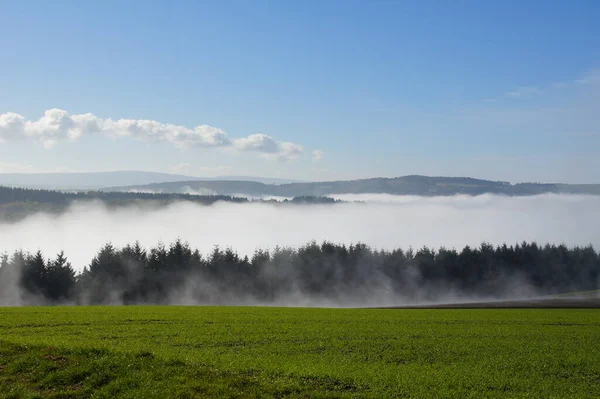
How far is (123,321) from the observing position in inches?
1772

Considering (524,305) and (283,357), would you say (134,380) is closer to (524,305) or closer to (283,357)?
(283,357)

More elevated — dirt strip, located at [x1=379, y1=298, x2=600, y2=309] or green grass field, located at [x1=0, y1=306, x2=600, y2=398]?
green grass field, located at [x1=0, y1=306, x2=600, y2=398]

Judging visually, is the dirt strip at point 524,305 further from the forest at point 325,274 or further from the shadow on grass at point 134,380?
the shadow on grass at point 134,380

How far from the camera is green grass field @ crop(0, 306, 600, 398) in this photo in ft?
73.0

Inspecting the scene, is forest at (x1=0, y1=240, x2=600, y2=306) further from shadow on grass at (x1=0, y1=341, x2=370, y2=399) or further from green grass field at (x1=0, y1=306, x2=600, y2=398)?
shadow on grass at (x1=0, y1=341, x2=370, y2=399)

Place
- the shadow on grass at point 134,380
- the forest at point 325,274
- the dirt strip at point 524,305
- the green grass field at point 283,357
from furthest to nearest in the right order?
the forest at point 325,274 < the dirt strip at point 524,305 < the green grass field at point 283,357 < the shadow on grass at point 134,380

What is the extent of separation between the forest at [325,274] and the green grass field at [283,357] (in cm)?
7905

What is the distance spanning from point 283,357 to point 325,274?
128196mm

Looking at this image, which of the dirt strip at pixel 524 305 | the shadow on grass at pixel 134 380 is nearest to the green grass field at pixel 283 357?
the shadow on grass at pixel 134 380

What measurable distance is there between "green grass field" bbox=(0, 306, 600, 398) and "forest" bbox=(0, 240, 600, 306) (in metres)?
79.0

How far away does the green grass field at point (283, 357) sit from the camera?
22250 mm

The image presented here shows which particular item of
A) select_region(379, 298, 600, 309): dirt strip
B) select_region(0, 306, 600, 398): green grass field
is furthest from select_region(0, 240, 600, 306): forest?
select_region(0, 306, 600, 398): green grass field

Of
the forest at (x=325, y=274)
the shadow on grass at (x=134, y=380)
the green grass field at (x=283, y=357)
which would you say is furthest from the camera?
the forest at (x=325, y=274)

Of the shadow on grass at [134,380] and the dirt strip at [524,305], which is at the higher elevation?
the shadow on grass at [134,380]
